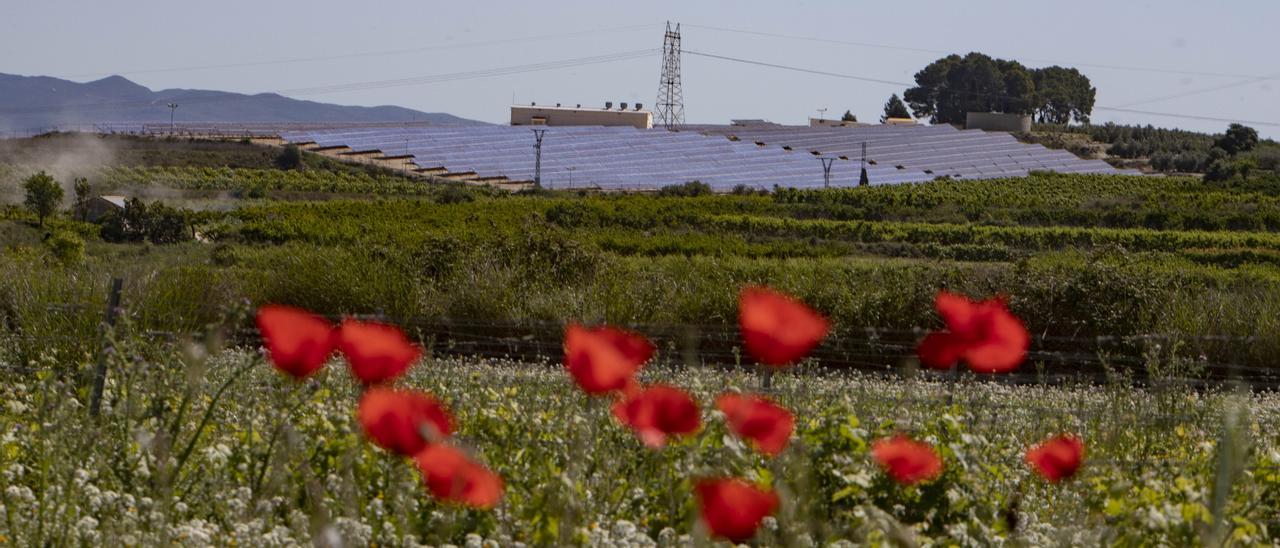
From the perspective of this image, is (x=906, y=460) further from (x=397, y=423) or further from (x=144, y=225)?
(x=144, y=225)

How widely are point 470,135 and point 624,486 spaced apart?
177 ft

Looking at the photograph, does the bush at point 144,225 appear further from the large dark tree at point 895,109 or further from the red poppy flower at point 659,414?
the large dark tree at point 895,109

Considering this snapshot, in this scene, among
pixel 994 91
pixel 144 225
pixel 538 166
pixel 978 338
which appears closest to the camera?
pixel 978 338

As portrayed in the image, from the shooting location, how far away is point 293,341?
2758 mm

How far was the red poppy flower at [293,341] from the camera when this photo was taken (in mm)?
2752

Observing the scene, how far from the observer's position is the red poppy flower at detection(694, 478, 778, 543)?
8.08 feet

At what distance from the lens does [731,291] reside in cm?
1395

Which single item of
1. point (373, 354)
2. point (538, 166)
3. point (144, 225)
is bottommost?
point (144, 225)

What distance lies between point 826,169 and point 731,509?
47.7m

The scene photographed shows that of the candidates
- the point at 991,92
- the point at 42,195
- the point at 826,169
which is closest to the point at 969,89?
the point at 991,92

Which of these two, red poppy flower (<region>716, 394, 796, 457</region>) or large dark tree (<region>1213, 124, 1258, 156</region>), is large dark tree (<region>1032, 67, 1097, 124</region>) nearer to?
large dark tree (<region>1213, 124, 1258, 156</region>)

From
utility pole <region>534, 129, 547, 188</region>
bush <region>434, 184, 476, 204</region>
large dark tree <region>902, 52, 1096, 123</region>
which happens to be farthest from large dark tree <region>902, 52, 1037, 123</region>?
bush <region>434, 184, 476, 204</region>

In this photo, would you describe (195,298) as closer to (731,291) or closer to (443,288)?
(443,288)

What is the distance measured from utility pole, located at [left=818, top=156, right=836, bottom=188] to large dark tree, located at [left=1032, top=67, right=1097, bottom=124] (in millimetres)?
56001
